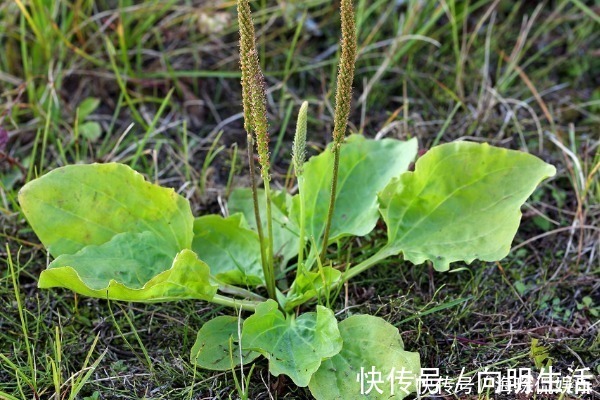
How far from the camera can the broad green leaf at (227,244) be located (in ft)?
9.31

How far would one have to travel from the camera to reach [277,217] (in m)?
3.00

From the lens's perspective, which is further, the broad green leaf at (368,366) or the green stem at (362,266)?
the green stem at (362,266)

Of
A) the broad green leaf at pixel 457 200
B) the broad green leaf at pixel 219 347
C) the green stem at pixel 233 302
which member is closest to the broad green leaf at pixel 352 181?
the broad green leaf at pixel 457 200

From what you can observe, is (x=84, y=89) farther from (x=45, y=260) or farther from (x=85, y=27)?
(x=45, y=260)

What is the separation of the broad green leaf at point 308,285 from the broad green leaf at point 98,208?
44 centimetres

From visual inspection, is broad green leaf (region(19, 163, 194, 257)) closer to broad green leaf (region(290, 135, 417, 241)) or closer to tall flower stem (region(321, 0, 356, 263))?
broad green leaf (region(290, 135, 417, 241))

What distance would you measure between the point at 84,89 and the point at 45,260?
47.0 inches

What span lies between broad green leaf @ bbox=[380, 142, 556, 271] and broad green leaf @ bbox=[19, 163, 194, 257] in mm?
806

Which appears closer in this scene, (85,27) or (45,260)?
(45,260)

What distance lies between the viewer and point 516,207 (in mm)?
2684

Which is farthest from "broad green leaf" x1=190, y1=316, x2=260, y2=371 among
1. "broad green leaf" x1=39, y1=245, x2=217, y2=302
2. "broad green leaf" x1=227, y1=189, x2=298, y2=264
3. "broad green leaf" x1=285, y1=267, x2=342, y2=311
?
"broad green leaf" x1=227, y1=189, x2=298, y2=264

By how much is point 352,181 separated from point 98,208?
3.30ft

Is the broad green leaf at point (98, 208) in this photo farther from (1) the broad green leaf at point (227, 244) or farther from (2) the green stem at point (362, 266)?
(2) the green stem at point (362, 266)

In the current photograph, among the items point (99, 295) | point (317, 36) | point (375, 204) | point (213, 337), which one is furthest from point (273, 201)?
point (317, 36)
